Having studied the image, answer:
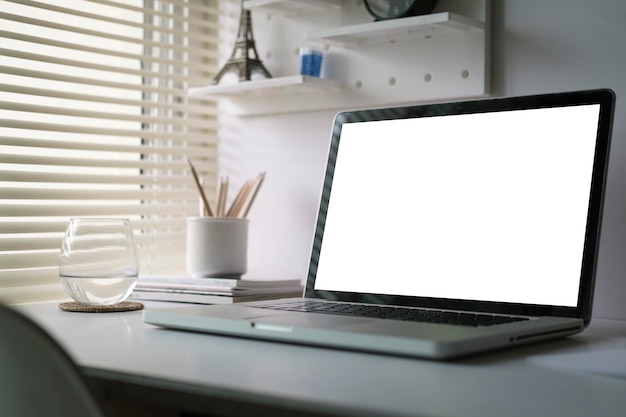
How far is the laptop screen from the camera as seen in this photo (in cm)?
108

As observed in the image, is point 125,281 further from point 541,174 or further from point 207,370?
point 541,174

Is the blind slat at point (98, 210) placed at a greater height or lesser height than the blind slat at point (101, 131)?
lesser

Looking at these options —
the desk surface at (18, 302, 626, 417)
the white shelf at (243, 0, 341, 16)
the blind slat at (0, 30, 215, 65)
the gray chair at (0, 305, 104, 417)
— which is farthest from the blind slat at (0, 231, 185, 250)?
the gray chair at (0, 305, 104, 417)

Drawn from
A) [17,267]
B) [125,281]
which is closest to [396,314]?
[125,281]

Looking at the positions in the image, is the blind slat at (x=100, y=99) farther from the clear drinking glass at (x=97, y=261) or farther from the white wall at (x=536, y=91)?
the clear drinking glass at (x=97, y=261)

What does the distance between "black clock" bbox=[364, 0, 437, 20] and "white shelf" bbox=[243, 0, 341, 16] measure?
14 centimetres

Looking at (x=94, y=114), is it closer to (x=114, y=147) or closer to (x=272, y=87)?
(x=114, y=147)

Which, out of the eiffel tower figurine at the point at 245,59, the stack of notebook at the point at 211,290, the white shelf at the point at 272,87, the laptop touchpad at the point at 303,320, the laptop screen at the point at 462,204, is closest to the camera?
the laptop touchpad at the point at 303,320

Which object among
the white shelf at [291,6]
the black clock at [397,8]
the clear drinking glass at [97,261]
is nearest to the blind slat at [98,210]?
the clear drinking glass at [97,261]

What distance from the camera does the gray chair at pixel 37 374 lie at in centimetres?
64

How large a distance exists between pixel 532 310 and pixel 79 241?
68cm

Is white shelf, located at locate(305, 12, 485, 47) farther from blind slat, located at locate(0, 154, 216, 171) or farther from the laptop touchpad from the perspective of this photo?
the laptop touchpad

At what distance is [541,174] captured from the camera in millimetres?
1114

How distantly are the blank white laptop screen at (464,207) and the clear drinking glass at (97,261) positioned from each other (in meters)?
0.31
